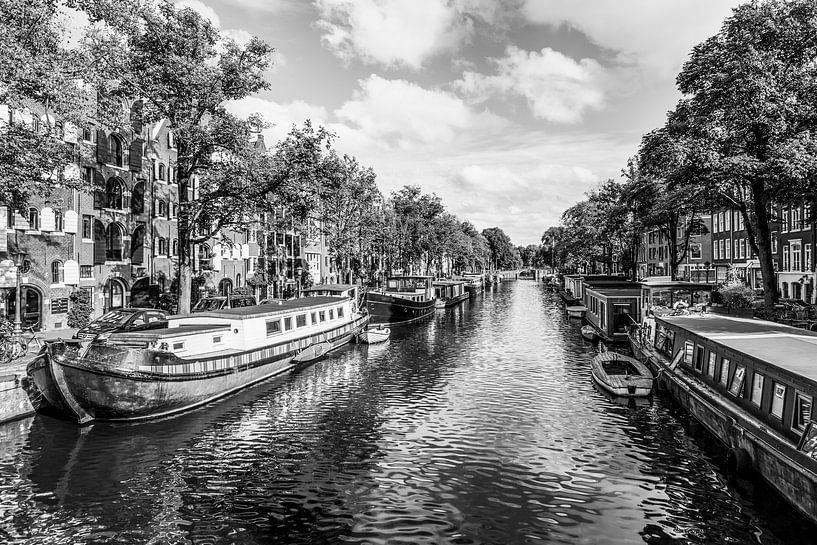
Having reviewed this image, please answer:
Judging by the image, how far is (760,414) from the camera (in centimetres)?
1711

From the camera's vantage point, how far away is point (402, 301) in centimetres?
6078

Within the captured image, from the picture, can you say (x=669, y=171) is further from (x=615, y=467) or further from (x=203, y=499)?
(x=203, y=499)

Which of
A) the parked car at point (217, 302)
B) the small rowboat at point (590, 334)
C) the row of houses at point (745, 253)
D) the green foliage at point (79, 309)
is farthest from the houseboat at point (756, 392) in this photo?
the green foliage at point (79, 309)

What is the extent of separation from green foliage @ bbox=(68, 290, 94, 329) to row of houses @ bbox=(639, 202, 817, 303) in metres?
48.0

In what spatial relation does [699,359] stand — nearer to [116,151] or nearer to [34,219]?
[34,219]

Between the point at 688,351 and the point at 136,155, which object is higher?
the point at 136,155

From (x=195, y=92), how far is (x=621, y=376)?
→ 101ft

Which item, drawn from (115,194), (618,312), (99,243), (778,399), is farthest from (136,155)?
(778,399)

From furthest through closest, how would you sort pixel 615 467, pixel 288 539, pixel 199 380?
pixel 199 380, pixel 615 467, pixel 288 539

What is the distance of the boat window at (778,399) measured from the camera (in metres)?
16.0

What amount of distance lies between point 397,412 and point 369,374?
870 cm

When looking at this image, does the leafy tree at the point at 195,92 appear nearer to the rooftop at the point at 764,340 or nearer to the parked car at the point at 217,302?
the parked car at the point at 217,302

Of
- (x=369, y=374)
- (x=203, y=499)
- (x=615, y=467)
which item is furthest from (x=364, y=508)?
(x=369, y=374)

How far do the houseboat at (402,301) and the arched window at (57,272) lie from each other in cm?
2743
